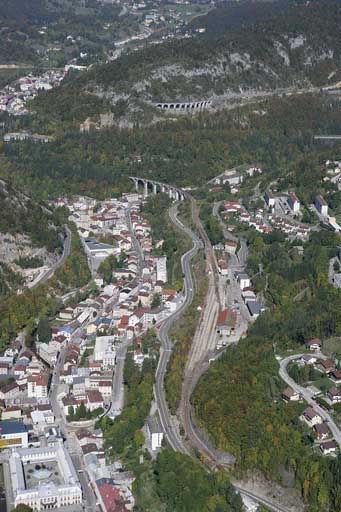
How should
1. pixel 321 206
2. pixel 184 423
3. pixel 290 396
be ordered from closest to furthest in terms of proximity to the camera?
pixel 184 423 < pixel 290 396 < pixel 321 206

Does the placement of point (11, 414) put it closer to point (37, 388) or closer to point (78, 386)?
point (37, 388)

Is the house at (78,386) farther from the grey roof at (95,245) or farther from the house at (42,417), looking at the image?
the grey roof at (95,245)

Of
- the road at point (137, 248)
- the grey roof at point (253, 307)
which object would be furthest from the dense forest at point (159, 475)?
the road at point (137, 248)

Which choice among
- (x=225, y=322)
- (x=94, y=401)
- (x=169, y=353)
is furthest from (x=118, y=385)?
(x=225, y=322)

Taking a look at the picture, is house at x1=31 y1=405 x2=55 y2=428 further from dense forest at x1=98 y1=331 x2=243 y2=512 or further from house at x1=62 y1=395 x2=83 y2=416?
dense forest at x1=98 y1=331 x2=243 y2=512

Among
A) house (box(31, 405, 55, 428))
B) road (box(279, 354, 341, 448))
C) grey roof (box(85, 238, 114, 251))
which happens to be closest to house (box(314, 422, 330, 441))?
road (box(279, 354, 341, 448))

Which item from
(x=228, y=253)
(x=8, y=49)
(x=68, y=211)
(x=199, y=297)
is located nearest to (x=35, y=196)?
(x=68, y=211)

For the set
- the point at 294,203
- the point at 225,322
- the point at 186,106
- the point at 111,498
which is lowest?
the point at 186,106
